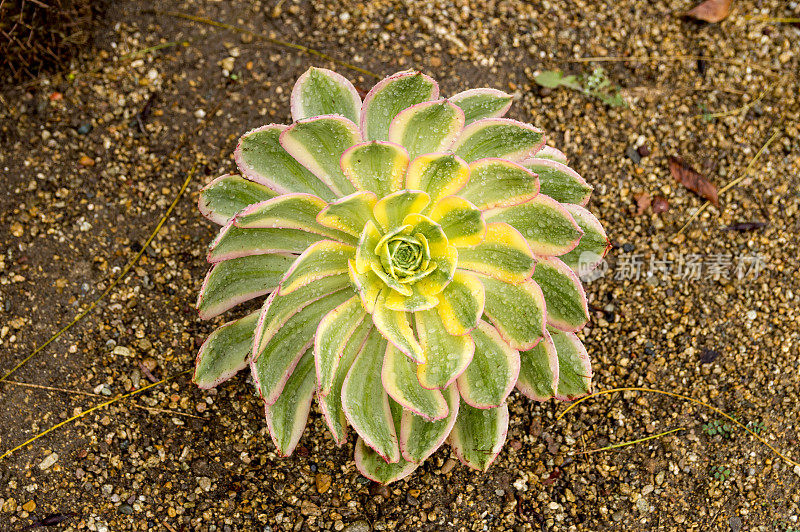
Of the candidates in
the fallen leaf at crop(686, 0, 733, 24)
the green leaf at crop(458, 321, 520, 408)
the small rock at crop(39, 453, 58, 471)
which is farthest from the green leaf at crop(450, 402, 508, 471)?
the fallen leaf at crop(686, 0, 733, 24)

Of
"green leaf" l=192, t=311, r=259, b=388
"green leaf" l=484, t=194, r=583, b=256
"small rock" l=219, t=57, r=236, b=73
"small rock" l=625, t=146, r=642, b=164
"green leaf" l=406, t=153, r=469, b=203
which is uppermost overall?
"green leaf" l=406, t=153, r=469, b=203

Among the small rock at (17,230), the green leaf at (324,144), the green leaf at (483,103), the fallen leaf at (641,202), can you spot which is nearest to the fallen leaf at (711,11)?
the fallen leaf at (641,202)

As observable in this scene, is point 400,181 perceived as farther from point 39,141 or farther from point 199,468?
point 39,141

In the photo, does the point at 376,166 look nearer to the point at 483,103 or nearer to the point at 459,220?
the point at 459,220

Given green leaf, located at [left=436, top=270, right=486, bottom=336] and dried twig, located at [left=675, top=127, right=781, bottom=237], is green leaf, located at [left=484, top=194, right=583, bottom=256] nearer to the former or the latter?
green leaf, located at [left=436, top=270, right=486, bottom=336]

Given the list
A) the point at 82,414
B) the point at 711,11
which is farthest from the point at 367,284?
the point at 711,11

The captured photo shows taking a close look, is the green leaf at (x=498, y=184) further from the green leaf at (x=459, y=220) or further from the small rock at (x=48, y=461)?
the small rock at (x=48, y=461)

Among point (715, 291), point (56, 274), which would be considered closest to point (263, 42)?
point (56, 274)
